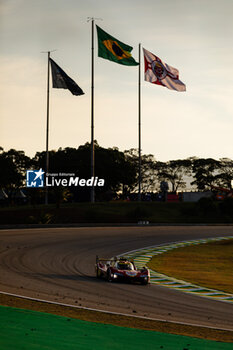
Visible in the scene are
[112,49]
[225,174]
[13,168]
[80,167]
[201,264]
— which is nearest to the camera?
[201,264]

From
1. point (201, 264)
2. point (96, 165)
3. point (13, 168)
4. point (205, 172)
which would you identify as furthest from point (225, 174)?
point (201, 264)

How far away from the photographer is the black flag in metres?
56.7

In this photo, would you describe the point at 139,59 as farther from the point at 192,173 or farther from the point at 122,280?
the point at 192,173

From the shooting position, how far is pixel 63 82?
5744 cm

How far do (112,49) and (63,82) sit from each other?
716 centimetres

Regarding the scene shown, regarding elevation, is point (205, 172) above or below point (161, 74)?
below

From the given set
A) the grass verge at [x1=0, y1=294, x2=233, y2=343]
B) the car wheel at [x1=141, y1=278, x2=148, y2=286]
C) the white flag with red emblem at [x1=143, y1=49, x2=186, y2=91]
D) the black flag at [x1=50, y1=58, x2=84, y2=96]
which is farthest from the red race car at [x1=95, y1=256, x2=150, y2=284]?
the white flag with red emblem at [x1=143, y1=49, x2=186, y2=91]

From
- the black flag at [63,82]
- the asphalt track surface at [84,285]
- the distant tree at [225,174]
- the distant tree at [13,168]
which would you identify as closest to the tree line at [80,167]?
the distant tree at [13,168]

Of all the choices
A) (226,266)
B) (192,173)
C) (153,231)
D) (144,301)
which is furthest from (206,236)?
(192,173)

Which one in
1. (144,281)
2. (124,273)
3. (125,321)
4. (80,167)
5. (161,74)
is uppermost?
(161,74)

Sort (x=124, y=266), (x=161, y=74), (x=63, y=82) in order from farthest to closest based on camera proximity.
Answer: (x=161, y=74), (x=63, y=82), (x=124, y=266)

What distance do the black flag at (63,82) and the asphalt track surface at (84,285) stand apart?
20063 mm

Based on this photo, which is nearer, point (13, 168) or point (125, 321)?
point (125, 321)

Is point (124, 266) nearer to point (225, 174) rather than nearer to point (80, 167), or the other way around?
point (80, 167)
